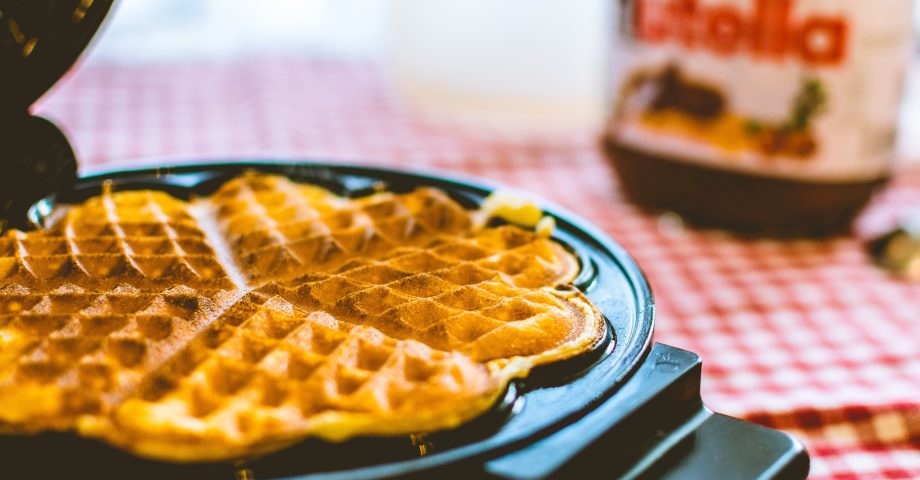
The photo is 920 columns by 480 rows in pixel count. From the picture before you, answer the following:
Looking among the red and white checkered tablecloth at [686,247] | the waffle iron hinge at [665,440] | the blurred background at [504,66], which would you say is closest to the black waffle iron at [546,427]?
the waffle iron hinge at [665,440]

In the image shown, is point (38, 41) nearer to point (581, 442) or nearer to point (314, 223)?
point (314, 223)

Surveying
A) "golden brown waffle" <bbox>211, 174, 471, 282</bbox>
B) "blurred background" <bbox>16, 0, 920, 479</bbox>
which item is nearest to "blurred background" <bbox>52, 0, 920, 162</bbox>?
"blurred background" <bbox>16, 0, 920, 479</bbox>

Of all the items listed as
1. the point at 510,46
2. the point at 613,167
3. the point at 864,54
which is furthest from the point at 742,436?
the point at 510,46

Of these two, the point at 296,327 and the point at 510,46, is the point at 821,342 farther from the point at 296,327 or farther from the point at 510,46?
the point at 510,46

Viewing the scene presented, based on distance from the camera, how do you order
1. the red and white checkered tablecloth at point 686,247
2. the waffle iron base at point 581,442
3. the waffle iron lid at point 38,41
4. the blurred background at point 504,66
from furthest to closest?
the blurred background at point 504,66 → the red and white checkered tablecloth at point 686,247 → the waffle iron lid at point 38,41 → the waffle iron base at point 581,442

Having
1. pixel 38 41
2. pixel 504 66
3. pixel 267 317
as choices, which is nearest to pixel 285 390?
pixel 267 317

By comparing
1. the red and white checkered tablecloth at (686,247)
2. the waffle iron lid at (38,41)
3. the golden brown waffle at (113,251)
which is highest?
the waffle iron lid at (38,41)

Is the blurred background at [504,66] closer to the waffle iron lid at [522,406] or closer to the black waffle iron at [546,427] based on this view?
the waffle iron lid at [522,406]

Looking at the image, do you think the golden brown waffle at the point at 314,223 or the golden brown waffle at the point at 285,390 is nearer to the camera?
the golden brown waffle at the point at 285,390
